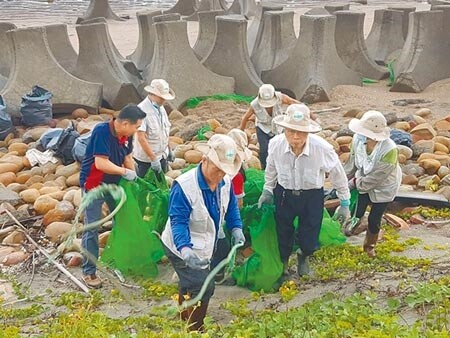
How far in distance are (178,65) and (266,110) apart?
534cm

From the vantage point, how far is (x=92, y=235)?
6.43 meters

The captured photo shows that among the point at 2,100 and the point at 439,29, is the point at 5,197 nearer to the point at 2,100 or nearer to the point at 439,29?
the point at 2,100

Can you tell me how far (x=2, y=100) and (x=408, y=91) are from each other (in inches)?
280

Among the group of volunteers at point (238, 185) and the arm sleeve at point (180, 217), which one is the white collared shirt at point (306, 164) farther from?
the arm sleeve at point (180, 217)

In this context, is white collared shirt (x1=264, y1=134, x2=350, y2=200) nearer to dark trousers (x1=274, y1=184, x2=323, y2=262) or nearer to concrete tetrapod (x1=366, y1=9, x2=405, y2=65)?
dark trousers (x1=274, y1=184, x2=323, y2=262)

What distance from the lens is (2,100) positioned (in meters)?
11.7

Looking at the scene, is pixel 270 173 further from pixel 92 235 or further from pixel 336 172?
pixel 92 235

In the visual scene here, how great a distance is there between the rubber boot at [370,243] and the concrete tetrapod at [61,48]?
27.4ft

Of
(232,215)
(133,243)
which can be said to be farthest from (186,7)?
(232,215)

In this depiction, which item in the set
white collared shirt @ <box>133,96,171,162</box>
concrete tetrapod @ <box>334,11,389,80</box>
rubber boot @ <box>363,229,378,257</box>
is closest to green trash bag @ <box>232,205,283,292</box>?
rubber boot @ <box>363,229,378,257</box>

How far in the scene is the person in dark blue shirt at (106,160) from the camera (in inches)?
235

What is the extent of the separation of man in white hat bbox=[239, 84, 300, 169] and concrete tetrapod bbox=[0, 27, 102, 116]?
16.2 feet

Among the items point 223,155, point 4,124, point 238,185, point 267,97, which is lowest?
point 4,124

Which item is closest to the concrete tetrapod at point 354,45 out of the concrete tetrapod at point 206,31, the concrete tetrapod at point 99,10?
the concrete tetrapod at point 206,31
